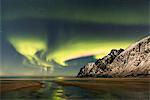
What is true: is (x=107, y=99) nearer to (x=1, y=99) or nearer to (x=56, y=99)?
(x=56, y=99)

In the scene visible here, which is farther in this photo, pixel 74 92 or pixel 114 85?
pixel 114 85

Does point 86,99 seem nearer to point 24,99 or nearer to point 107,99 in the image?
point 107,99

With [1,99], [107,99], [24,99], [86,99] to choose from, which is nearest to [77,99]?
[86,99]

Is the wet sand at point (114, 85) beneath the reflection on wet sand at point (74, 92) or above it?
beneath

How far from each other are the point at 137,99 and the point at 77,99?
693cm

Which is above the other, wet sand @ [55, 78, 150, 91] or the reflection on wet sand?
the reflection on wet sand

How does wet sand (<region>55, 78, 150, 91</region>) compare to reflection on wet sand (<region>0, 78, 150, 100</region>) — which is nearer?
reflection on wet sand (<region>0, 78, 150, 100</region>)

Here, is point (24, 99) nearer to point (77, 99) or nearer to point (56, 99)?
point (56, 99)

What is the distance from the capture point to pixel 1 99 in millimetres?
34625

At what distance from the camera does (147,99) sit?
35094mm

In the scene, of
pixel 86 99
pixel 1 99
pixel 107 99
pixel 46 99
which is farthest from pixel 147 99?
pixel 1 99

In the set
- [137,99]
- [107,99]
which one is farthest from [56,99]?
[137,99]

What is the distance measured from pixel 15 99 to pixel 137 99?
13.9 meters

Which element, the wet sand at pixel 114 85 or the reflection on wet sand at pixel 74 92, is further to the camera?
the wet sand at pixel 114 85
